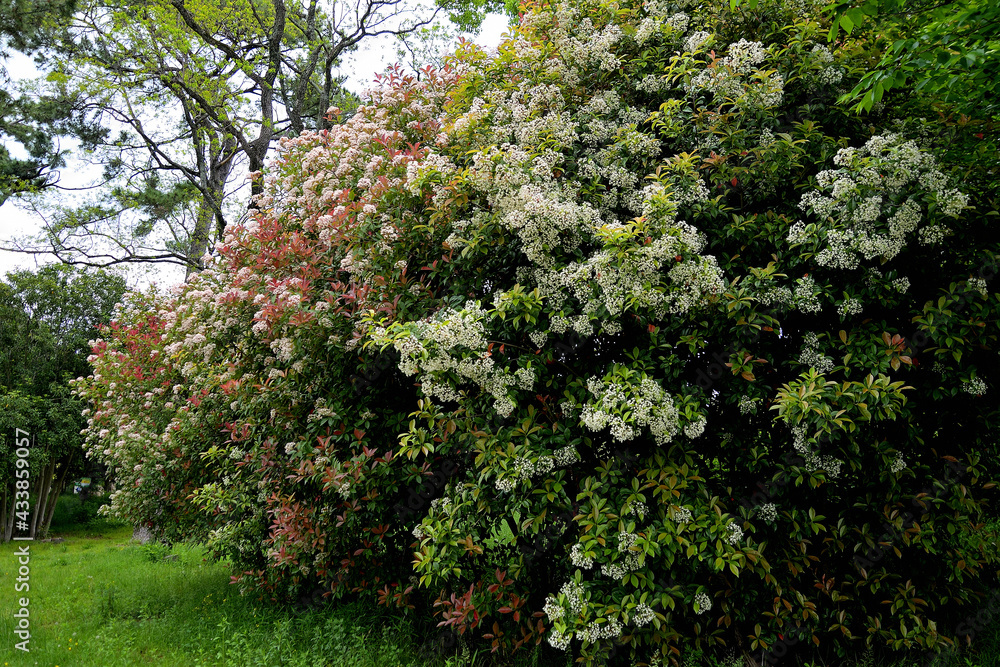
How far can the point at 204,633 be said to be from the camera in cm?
546

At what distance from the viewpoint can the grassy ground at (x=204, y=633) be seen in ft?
14.8

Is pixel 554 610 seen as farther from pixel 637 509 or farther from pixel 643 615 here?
pixel 637 509

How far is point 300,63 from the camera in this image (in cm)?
1479

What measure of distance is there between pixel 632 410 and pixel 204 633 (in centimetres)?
466

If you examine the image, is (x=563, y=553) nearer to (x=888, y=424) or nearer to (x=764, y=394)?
(x=764, y=394)

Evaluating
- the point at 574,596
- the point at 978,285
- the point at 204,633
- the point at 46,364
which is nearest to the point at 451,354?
the point at 574,596

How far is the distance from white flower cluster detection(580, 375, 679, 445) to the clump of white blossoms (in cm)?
129

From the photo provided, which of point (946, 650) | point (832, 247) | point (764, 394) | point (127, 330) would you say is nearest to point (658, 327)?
point (764, 394)

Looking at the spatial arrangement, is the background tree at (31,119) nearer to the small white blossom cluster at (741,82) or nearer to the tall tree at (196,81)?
the tall tree at (196,81)

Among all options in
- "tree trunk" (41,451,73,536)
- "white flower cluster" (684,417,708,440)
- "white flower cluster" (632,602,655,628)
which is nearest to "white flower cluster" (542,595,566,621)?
"white flower cluster" (632,602,655,628)

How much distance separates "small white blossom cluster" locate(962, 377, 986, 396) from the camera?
12.0ft

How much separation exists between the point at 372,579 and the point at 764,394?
135 inches

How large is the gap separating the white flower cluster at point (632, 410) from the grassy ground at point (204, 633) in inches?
70.0

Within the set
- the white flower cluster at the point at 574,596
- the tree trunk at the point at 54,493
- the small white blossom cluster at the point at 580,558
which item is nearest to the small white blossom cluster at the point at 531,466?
the small white blossom cluster at the point at 580,558
